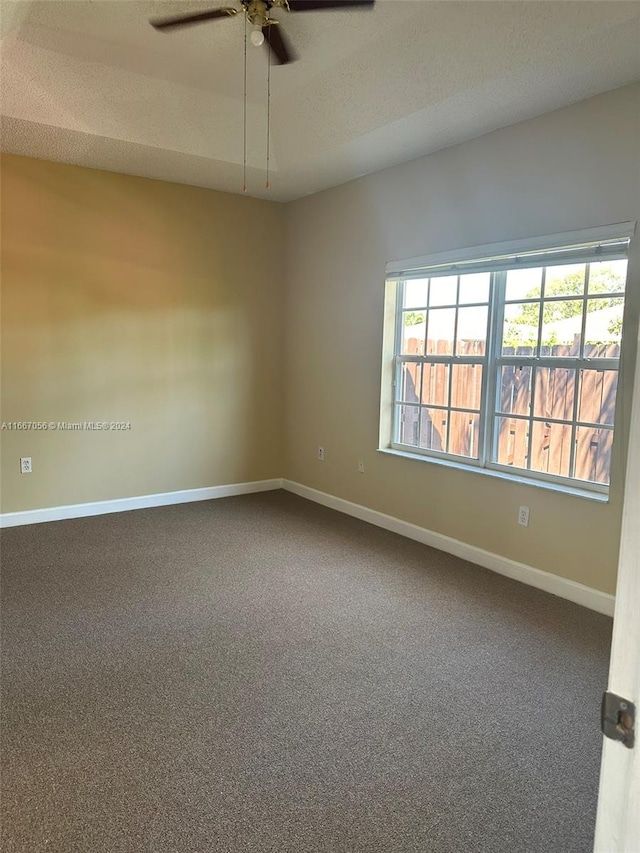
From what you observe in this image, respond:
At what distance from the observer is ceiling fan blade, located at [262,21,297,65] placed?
2.69 metres

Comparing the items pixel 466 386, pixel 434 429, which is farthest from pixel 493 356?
pixel 434 429

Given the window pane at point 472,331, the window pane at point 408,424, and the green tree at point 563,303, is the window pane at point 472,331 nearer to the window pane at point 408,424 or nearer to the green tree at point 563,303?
the green tree at point 563,303

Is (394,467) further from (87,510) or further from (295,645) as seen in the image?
(87,510)

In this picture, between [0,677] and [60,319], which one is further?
[60,319]

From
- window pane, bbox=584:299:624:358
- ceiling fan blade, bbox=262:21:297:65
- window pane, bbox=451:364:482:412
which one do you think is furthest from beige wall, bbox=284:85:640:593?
ceiling fan blade, bbox=262:21:297:65

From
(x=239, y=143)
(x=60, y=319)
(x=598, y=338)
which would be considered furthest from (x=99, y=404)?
(x=598, y=338)

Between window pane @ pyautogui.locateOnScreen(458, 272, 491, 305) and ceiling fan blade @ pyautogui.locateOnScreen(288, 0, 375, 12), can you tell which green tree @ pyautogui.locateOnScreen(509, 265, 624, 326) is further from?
ceiling fan blade @ pyautogui.locateOnScreen(288, 0, 375, 12)

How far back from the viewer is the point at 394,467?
14.0ft

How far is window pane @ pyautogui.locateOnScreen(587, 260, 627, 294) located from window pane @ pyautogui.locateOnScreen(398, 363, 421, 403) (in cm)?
139

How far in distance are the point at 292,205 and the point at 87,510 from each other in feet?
10.6

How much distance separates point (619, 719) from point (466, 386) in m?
3.30

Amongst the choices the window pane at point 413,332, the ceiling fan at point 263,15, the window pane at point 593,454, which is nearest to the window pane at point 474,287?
the window pane at point 413,332

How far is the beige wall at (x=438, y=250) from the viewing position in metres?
2.92

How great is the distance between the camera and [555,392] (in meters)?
3.28
